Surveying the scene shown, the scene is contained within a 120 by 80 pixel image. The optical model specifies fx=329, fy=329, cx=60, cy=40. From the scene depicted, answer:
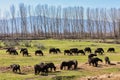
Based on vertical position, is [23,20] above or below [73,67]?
above

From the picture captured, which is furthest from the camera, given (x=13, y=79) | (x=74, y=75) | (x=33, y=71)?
(x=33, y=71)

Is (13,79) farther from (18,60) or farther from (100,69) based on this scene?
(18,60)

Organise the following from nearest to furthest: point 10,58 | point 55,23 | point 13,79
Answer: point 13,79 < point 10,58 < point 55,23

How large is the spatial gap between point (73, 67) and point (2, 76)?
30.9 feet

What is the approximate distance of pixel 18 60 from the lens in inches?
1748

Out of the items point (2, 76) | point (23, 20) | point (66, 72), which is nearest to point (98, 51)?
point (66, 72)

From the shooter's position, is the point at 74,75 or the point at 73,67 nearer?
the point at 74,75

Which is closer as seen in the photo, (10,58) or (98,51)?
(10,58)

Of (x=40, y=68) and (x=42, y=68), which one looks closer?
(x=40, y=68)

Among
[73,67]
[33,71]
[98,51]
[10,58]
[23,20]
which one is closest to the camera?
[33,71]

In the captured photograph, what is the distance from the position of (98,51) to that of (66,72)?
2090 centimetres

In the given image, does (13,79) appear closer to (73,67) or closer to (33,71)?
(33,71)

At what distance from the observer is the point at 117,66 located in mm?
38938

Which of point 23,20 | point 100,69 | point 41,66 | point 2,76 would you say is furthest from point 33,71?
point 23,20
